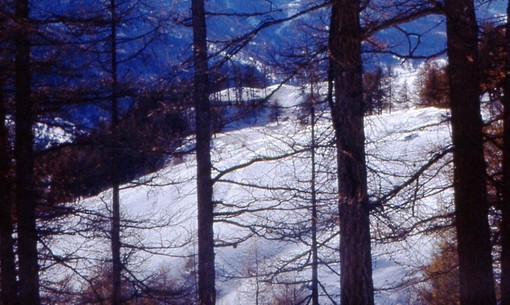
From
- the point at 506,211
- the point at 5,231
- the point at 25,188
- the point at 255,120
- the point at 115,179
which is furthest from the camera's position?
the point at 115,179

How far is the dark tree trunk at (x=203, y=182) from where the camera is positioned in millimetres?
11391

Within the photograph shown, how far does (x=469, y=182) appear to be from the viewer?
8555 millimetres

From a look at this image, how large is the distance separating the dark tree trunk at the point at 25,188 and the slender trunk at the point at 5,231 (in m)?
0.33

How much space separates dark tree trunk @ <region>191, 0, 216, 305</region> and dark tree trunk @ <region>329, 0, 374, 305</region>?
162 inches

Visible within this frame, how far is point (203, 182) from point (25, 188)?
3154 mm

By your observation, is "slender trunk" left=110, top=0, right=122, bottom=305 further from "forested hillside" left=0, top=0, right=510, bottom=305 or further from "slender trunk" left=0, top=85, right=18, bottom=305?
"slender trunk" left=0, top=85, right=18, bottom=305

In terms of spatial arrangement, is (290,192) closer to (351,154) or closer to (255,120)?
(255,120)

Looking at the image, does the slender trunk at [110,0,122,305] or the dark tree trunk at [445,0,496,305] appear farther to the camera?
the slender trunk at [110,0,122,305]

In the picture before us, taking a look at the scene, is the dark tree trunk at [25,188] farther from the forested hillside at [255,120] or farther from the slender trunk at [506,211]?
the slender trunk at [506,211]

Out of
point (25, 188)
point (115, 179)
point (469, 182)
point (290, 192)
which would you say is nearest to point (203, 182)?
point (290, 192)

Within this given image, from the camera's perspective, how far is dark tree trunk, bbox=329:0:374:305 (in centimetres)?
760

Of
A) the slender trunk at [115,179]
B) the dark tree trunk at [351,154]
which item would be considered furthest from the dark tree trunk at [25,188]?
the dark tree trunk at [351,154]

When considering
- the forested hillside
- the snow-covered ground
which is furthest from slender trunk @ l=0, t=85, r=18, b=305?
the snow-covered ground

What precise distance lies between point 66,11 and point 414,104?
20.0 ft
